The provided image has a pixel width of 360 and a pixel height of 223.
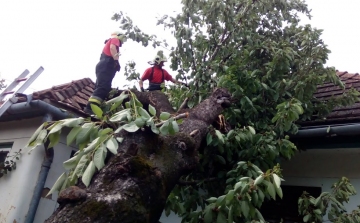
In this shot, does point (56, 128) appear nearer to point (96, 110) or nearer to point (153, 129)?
point (96, 110)

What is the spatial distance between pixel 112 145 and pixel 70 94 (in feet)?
12.9

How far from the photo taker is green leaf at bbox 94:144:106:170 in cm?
262

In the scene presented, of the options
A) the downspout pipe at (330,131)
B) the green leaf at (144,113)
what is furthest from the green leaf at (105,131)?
the downspout pipe at (330,131)

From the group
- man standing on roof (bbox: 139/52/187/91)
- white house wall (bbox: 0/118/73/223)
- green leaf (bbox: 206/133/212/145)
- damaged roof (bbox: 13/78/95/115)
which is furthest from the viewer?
man standing on roof (bbox: 139/52/187/91)

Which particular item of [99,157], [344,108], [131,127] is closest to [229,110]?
[344,108]

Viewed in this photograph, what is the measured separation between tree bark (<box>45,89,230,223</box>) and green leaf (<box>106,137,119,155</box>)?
10 cm

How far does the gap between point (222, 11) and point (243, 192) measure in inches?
120

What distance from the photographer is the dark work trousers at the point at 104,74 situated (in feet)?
18.0

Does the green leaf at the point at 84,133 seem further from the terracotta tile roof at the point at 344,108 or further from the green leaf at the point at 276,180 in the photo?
the terracotta tile roof at the point at 344,108

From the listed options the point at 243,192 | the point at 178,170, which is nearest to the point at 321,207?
the point at 243,192

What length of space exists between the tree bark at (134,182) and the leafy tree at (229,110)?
1cm

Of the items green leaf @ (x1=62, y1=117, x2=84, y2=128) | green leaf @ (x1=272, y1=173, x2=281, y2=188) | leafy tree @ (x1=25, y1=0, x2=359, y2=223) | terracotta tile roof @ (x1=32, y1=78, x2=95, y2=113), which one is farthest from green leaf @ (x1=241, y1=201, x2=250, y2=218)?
terracotta tile roof @ (x1=32, y1=78, x2=95, y2=113)

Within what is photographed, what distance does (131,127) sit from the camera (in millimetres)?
2791

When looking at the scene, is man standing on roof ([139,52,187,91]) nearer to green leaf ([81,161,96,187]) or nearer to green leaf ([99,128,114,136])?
green leaf ([99,128,114,136])
